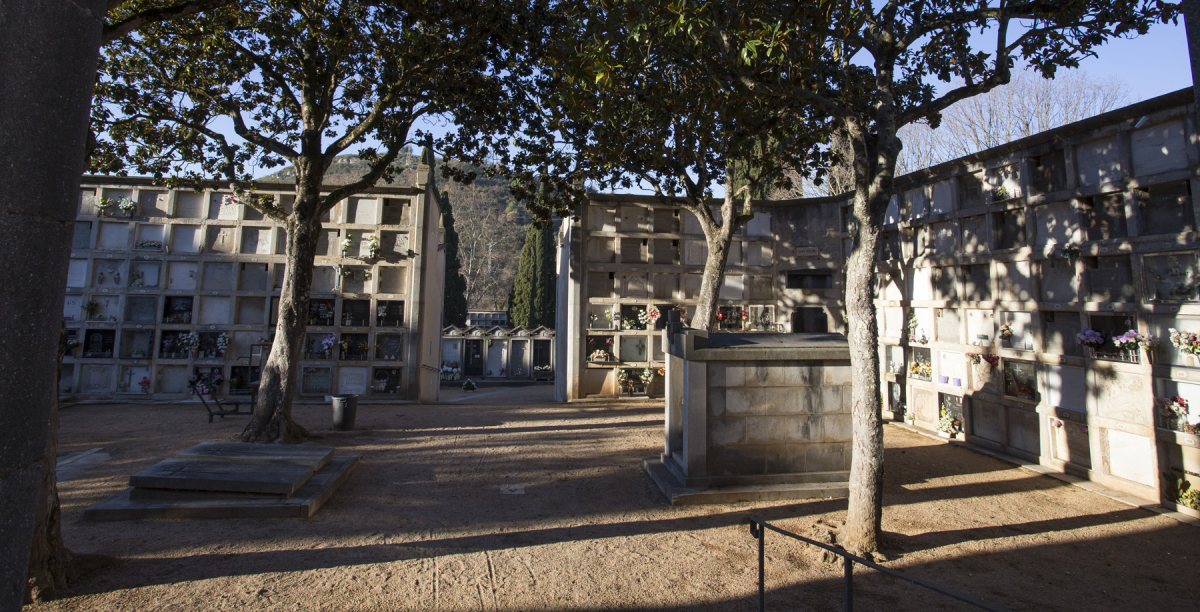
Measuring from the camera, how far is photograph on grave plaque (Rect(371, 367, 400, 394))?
11.7 m

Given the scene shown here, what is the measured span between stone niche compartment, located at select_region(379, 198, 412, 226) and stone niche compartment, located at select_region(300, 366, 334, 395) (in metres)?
3.43

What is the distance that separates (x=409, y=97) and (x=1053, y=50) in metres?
7.66

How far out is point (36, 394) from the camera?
162 centimetres

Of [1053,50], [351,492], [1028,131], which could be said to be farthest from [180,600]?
[1028,131]

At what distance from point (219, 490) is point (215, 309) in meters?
8.23

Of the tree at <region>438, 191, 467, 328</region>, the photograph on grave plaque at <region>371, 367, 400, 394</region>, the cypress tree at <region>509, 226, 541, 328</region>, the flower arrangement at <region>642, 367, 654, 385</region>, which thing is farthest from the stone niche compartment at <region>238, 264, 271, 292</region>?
the cypress tree at <region>509, 226, 541, 328</region>

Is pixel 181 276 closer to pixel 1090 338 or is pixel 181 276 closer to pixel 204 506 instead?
pixel 204 506

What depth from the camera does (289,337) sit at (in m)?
7.43

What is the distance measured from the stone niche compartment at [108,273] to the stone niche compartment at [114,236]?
11.6 inches

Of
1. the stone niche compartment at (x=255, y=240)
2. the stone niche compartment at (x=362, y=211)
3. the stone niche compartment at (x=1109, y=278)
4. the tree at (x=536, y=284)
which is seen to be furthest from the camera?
the tree at (x=536, y=284)

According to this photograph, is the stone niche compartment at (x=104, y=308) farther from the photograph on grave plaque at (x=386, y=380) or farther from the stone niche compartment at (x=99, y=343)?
the photograph on grave plaque at (x=386, y=380)

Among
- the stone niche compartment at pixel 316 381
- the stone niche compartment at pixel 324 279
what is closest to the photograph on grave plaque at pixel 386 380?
the stone niche compartment at pixel 316 381

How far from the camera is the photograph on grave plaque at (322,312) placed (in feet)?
→ 38.1

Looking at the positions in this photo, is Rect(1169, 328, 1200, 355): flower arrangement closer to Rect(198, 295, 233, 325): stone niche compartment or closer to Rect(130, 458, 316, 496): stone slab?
Rect(130, 458, 316, 496): stone slab
